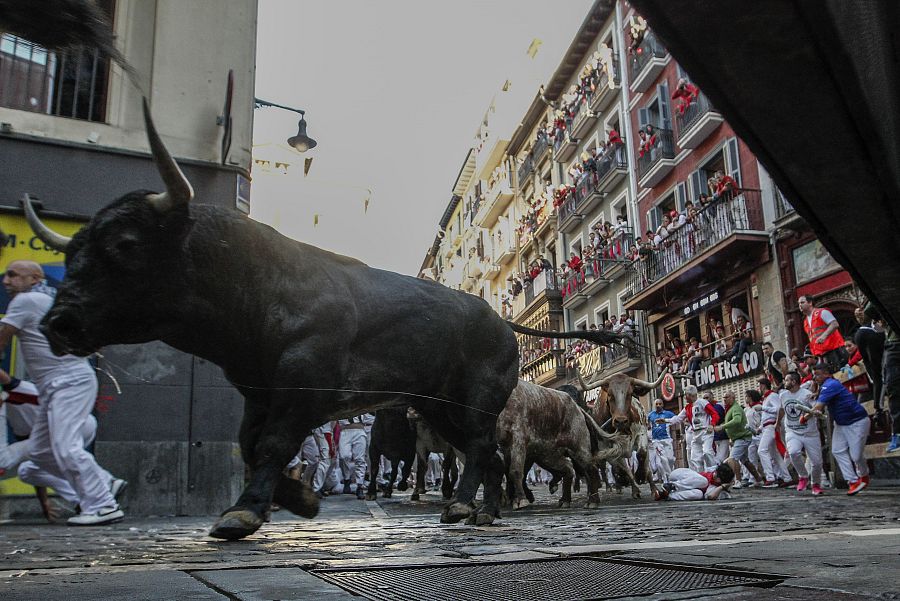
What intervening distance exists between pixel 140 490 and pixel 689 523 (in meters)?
5.28

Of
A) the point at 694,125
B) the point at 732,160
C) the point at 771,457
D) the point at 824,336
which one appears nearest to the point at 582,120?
the point at 694,125

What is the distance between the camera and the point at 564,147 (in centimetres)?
3709

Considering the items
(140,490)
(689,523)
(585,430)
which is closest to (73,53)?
(689,523)

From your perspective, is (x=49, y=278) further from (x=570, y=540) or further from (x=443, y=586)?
(x=443, y=586)

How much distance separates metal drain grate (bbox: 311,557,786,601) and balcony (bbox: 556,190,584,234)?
33.6 m

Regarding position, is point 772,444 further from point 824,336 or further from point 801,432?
point 824,336

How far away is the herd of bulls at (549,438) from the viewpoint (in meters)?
9.40

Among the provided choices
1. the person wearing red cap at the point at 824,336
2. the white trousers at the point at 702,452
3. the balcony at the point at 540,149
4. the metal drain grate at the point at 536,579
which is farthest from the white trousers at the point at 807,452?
the balcony at the point at 540,149

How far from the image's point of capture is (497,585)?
7.88 ft

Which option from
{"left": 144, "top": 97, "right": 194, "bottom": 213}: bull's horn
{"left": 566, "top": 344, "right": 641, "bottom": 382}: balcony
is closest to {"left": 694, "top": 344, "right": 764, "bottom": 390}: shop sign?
{"left": 566, "top": 344, "right": 641, "bottom": 382}: balcony

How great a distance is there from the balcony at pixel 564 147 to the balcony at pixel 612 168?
372 cm

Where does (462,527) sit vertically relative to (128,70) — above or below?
below

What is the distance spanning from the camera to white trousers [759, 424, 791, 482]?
14.7 metres

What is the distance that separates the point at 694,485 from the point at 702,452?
7.71 meters
